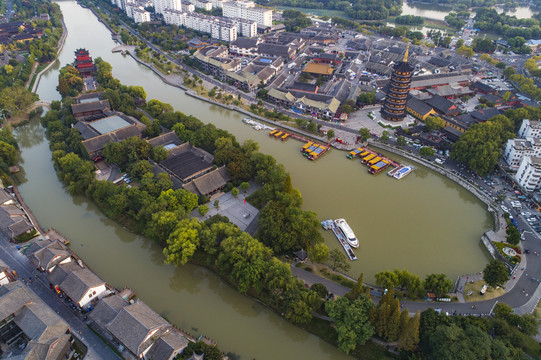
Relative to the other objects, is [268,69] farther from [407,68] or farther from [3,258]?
[3,258]

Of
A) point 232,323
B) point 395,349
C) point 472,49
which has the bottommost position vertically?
point 232,323

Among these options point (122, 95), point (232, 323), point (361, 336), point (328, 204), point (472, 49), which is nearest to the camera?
point (361, 336)

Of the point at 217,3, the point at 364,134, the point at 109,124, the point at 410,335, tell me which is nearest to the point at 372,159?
the point at 364,134

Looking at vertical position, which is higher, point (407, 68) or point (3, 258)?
point (407, 68)

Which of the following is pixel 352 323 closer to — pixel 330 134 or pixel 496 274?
pixel 496 274

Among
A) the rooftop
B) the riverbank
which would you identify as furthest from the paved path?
the riverbank

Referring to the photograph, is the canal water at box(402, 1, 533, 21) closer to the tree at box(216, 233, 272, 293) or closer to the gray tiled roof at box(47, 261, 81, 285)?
the tree at box(216, 233, 272, 293)

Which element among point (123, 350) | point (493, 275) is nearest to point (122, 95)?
point (123, 350)
